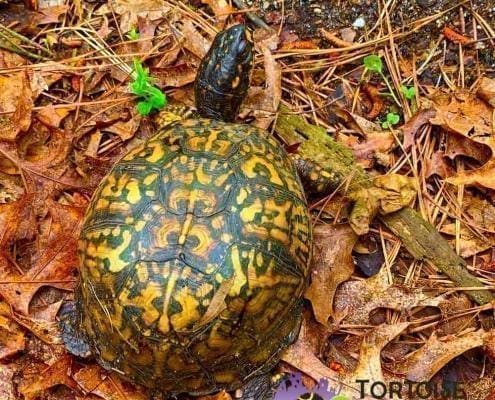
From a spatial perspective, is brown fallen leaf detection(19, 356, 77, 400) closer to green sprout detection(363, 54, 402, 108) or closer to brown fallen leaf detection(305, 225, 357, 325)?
brown fallen leaf detection(305, 225, 357, 325)

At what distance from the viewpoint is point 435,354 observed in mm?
3121

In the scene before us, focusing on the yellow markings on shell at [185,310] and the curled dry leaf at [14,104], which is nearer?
the yellow markings on shell at [185,310]

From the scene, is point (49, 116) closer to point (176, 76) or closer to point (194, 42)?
point (176, 76)

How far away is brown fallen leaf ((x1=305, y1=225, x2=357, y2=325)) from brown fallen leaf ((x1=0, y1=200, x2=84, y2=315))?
1.17 meters

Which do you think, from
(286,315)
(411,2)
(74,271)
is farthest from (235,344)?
(411,2)

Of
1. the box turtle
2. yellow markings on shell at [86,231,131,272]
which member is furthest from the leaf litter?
yellow markings on shell at [86,231,131,272]

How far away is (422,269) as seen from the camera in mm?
3412

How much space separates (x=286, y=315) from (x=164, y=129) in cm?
105

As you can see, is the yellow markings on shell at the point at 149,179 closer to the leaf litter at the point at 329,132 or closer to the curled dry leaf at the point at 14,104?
the leaf litter at the point at 329,132

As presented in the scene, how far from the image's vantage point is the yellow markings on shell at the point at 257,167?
294 cm

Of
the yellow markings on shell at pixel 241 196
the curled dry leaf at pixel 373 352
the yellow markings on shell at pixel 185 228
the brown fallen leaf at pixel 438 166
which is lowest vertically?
the curled dry leaf at pixel 373 352

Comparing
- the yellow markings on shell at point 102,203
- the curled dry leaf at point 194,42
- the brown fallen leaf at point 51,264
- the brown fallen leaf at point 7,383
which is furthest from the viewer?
the curled dry leaf at point 194,42

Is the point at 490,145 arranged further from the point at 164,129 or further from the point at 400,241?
the point at 164,129

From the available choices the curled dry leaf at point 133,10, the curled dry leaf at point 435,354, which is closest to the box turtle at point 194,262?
the curled dry leaf at point 435,354
